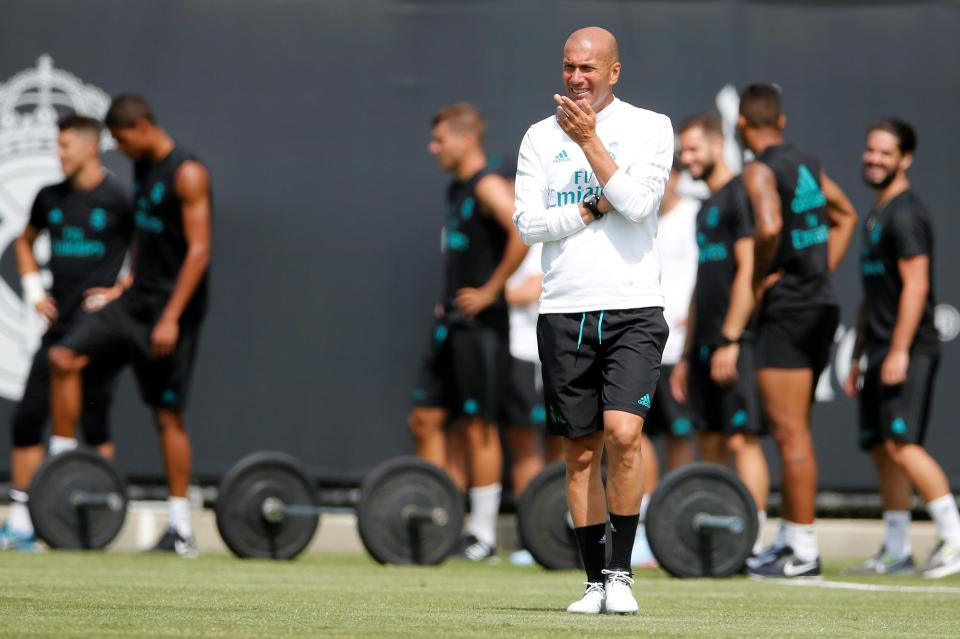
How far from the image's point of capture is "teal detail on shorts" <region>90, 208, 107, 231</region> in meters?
8.70

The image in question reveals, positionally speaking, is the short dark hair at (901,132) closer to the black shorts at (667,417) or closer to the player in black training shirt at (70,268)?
the black shorts at (667,417)

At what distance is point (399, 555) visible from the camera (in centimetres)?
773

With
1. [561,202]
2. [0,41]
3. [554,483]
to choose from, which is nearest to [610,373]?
[561,202]

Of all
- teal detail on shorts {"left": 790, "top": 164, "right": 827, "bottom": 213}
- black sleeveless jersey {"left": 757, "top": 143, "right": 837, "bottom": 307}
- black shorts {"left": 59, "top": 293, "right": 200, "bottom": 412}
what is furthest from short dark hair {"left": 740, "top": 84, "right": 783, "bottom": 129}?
black shorts {"left": 59, "top": 293, "right": 200, "bottom": 412}

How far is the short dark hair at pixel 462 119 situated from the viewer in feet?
27.4

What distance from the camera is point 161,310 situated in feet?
27.6

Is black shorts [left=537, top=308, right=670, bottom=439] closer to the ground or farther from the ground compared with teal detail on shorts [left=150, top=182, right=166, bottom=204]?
closer to the ground

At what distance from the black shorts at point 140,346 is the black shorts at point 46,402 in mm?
161

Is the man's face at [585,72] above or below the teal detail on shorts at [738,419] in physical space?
above

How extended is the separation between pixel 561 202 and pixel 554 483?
266 centimetres

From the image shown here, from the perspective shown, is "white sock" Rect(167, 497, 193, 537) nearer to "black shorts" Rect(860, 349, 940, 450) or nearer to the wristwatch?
"black shorts" Rect(860, 349, 940, 450)

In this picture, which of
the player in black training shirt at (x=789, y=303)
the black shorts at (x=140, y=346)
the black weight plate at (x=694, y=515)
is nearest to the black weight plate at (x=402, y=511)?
the black weight plate at (x=694, y=515)

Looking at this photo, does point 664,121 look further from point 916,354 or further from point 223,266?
point 223,266

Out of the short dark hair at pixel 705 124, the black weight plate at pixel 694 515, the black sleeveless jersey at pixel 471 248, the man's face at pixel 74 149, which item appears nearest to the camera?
the black weight plate at pixel 694 515
